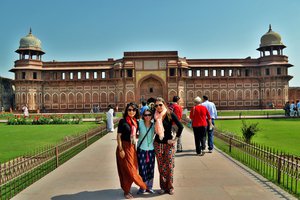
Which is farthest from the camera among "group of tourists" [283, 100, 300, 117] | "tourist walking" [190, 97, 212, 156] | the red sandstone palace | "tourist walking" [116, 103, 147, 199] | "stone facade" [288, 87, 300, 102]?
"stone facade" [288, 87, 300, 102]

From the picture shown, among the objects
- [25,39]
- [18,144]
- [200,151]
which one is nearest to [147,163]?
[200,151]

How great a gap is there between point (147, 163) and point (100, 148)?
5.44 metres

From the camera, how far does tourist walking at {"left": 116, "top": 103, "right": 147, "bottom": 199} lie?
4695 mm

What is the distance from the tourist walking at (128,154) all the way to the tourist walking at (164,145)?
373mm

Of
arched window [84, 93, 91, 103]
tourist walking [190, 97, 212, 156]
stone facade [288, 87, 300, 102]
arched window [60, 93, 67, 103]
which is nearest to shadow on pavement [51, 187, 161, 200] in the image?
tourist walking [190, 97, 212, 156]

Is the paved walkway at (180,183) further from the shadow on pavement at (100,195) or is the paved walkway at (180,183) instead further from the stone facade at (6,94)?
the stone facade at (6,94)

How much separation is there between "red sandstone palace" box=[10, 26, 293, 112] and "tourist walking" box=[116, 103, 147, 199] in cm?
3486

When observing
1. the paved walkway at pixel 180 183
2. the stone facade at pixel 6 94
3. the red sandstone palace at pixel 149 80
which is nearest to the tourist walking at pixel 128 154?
the paved walkway at pixel 180 183

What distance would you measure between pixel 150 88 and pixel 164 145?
3590 cm

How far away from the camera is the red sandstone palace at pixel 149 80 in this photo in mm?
39844

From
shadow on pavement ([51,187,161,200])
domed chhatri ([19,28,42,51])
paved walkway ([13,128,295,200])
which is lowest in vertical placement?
shadow on pavement ([51,187,161,200])

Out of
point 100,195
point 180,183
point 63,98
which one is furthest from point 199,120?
point 63,98

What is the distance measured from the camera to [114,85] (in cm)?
4131

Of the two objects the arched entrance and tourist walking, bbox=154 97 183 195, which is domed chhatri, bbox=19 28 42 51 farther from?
tourist walking, bbox=154 97 183 195
